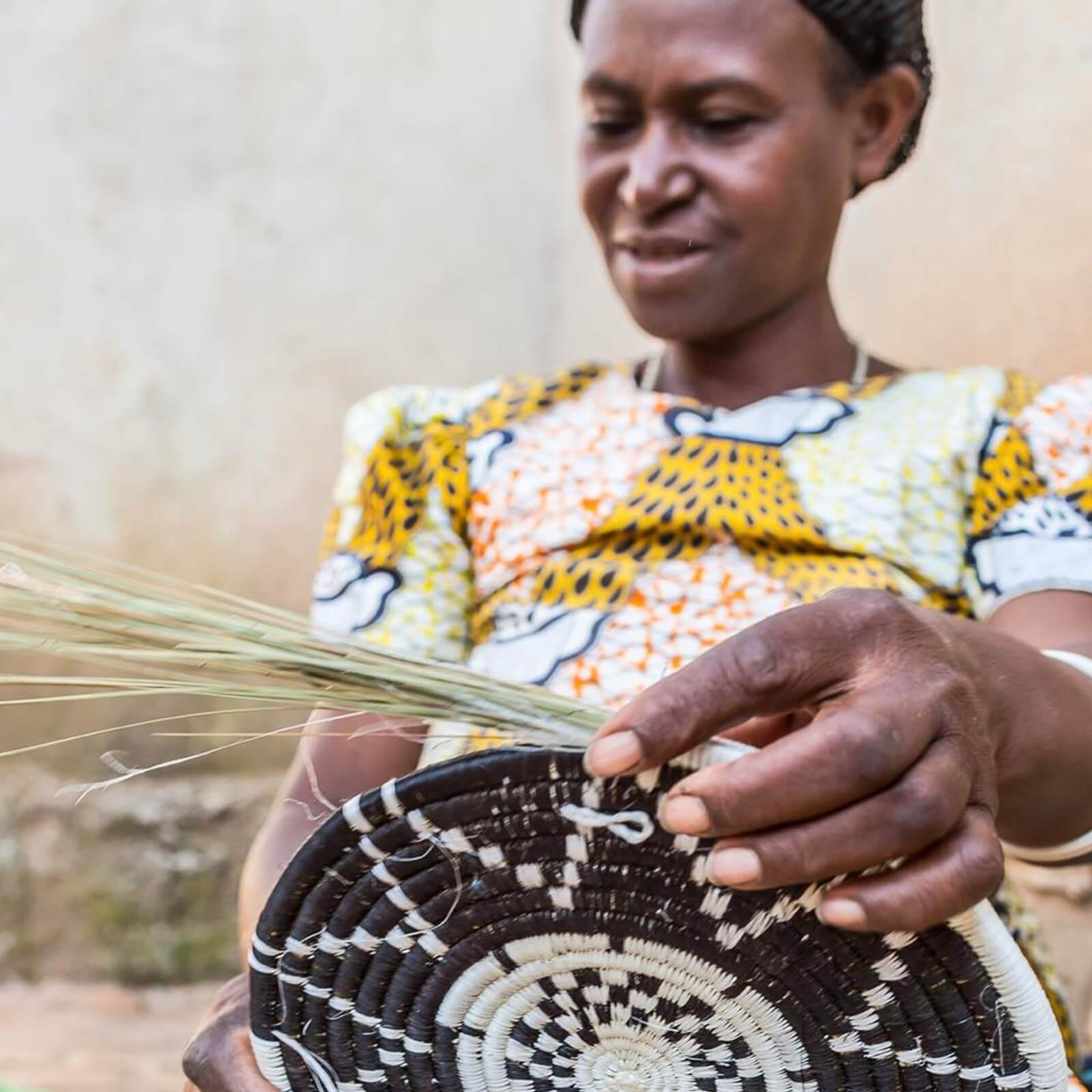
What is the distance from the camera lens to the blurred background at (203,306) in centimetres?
285

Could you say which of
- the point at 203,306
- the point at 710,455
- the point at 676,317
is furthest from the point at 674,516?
the point at 203,306

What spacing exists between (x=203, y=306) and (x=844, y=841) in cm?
255

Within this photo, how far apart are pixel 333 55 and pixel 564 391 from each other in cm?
193

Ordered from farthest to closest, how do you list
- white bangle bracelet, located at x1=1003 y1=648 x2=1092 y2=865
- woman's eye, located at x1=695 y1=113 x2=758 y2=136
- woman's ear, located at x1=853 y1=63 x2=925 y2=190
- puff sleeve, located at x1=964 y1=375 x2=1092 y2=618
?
woman's ear, located at x1=853 y1=63 x2=925 y2=190, woman's eye, located at x1=695 y1=113 x2=758 y2=136, puff sleeve, located at x1=964 y1=375 x2=1092 y2=618, white bangle bracelet, located at x1=1003 y1=648 x2=1092 y2=865

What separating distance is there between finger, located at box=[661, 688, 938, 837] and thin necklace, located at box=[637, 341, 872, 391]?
0.73 meters

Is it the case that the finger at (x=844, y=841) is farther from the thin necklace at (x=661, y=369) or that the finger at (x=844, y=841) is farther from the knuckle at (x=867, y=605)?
the thin necklace at (x=661, y=369)

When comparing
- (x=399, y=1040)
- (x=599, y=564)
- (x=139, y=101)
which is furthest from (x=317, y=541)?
(x=399, y=1040)

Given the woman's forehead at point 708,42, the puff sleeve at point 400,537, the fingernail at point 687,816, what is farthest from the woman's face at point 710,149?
the fingernail at point 687,816

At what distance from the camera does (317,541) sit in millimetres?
3037

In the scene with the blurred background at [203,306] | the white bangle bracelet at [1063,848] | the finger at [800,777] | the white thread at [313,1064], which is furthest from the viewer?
the blurred background at [203,306]

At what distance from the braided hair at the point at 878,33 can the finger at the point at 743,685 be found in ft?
2.41

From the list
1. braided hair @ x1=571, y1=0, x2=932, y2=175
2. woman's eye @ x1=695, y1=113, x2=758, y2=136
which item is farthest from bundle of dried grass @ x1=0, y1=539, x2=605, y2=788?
braided hair @ x1=571, y1=0, x2=932, y2=175

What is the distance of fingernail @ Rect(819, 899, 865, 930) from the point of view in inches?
25.3

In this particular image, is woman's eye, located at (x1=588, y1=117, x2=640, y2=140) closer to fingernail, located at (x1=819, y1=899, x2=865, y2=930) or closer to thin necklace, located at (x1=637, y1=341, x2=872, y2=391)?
thin necklace, located at (x1=637, y1=341, x2=872, y2=391)
